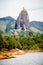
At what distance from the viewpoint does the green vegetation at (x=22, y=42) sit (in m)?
2.77

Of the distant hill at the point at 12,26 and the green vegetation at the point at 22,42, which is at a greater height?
the distant hill at the point at 12,26

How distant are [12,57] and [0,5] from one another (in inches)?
34.7

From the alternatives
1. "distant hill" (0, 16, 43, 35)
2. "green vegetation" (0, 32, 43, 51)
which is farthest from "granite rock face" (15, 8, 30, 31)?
"green vegetation" (0, 32, 43, 51)

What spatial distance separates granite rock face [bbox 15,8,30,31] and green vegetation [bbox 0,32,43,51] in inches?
5.5

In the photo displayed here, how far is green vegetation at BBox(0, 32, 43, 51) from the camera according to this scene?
2768 mm

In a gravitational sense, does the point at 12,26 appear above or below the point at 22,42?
above

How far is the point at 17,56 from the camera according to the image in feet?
8.98

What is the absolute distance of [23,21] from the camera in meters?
2.87

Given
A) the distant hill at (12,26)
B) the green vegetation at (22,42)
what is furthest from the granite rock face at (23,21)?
the green vegetation at (22,42)

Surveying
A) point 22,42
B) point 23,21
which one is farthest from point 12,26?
point 22,42

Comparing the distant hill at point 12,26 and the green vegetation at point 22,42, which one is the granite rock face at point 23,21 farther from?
the green vegetation at point 22,42

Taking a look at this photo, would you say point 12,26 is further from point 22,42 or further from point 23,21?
point 22,42

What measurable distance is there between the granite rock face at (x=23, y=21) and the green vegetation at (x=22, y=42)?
14 cm

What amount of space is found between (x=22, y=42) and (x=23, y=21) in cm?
35
